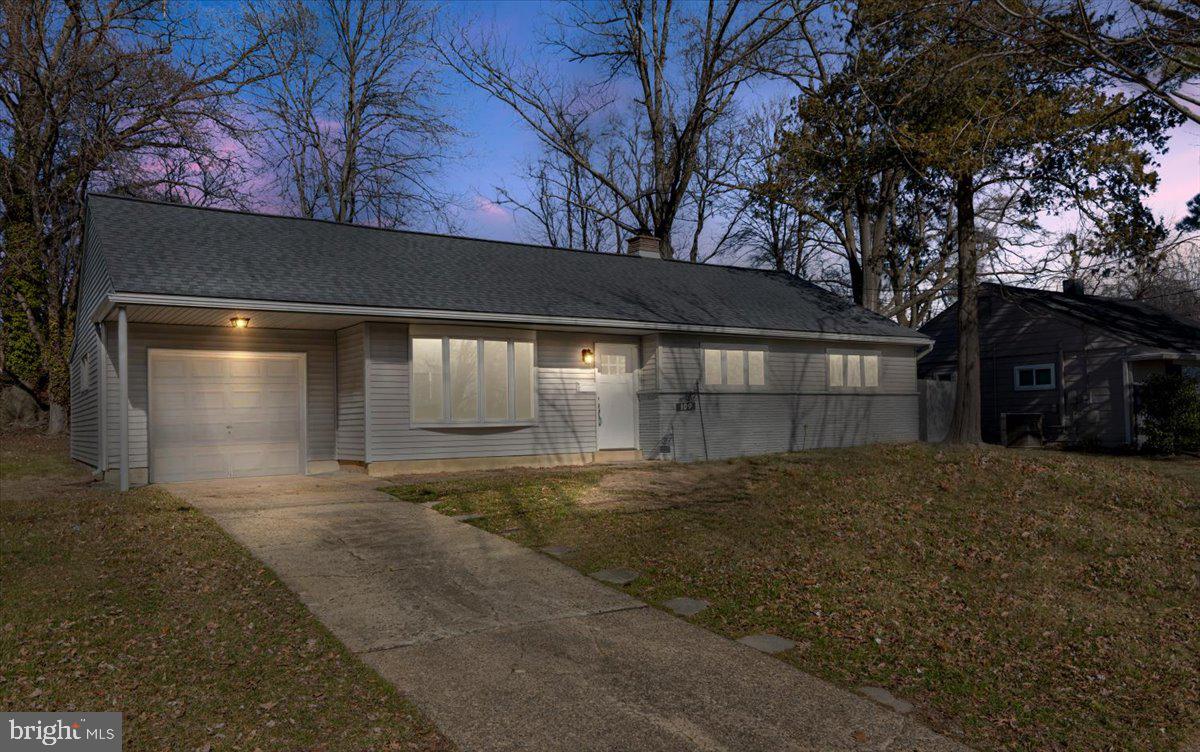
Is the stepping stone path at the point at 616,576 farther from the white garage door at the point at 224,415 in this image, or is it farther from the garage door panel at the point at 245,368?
the garage door panel at the point at 245,368

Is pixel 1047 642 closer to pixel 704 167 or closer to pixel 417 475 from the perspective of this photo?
pixel 417 475

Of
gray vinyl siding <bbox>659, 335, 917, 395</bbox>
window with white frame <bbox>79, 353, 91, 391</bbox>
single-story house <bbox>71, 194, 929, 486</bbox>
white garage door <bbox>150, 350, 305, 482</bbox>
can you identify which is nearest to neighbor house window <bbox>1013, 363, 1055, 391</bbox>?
gray vinyl siding <bbox>659, 335, 917, 395</bbox>

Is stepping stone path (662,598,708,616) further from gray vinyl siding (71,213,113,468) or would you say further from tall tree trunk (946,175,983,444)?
tall tree trunk (946,175,983,444)

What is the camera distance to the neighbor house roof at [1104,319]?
22.3 m

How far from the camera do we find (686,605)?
254 inches

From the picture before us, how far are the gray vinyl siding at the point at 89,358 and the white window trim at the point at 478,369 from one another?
4.73 m

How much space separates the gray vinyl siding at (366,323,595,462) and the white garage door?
5.40 feet

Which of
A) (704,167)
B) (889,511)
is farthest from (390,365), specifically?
(704,167)

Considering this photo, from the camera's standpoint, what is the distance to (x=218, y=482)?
519 inches

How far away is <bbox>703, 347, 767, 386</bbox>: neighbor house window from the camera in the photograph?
17422 millimetres

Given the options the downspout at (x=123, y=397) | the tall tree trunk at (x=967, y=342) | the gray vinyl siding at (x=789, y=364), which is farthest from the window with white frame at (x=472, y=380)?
the tall tree trunk at (x=967, y=342)

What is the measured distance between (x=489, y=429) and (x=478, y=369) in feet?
3.65

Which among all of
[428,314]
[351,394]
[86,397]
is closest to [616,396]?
[428,314]

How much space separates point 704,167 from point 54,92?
20976 millimetres
